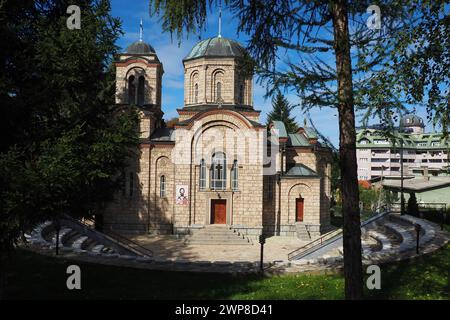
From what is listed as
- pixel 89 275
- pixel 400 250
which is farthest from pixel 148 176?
pixel 400 250

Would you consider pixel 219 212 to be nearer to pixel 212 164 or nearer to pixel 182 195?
pixel 182 195

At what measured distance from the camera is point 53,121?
310 inches

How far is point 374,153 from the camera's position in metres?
81.1

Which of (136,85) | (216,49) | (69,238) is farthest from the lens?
(216,49)

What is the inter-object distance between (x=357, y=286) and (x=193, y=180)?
17.6 meters

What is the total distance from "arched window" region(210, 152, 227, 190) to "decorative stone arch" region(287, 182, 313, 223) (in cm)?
479

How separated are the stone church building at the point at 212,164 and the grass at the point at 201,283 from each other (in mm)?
11877

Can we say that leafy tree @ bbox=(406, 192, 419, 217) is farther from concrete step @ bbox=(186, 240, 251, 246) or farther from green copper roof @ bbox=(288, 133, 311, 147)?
concrete step @ bbox=(186, 240, 251, 246)

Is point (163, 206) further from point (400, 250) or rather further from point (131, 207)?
point (400, 250)

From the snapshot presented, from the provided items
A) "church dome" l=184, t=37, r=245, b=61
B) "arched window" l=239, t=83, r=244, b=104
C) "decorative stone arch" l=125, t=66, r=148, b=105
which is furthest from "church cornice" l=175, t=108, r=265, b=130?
"church dome" l=184, t=37, r=245, b=61

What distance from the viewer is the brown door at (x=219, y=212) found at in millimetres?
23562

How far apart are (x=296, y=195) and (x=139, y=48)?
51.1 ft

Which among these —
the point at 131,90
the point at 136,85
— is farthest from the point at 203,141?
the point at 131,90

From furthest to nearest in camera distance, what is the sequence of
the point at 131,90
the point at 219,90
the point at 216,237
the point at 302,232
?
the point at 219,90, the point at 131,90, the point at 302,232, the point at 216,237
